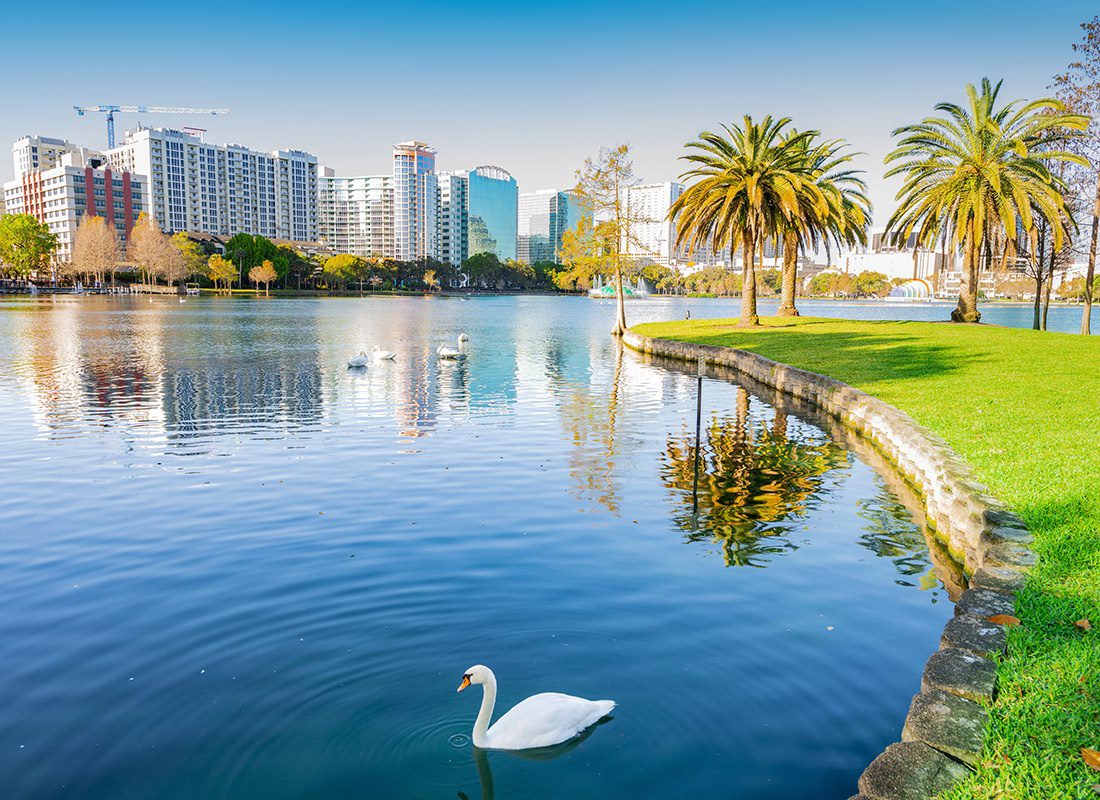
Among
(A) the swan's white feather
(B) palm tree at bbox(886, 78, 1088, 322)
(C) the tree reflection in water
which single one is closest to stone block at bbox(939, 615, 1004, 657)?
(A) the swan's white feather

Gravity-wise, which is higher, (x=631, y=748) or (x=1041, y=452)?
(x=1041, y=452)

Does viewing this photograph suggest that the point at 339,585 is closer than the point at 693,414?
Yes

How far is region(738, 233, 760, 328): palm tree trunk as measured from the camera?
43219mm

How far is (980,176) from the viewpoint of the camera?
3953 centimetres

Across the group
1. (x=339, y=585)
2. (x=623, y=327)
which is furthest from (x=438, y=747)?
(x=623, y=327)

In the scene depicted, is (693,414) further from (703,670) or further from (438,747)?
(438,747)

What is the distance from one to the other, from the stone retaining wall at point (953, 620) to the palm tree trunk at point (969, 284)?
28190mm

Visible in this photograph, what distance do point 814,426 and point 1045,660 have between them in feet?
47.9

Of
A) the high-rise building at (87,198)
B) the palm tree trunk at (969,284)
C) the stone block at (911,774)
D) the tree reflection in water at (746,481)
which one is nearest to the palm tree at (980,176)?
the palm tree trunk at (969,284)

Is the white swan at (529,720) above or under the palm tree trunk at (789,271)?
under

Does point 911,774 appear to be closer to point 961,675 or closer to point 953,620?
point 961,675

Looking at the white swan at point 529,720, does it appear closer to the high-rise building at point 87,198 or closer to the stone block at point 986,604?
the stone block at point 986,604

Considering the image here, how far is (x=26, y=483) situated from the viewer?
13633 millimetres

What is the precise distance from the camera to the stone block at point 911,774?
4453 millimetres
